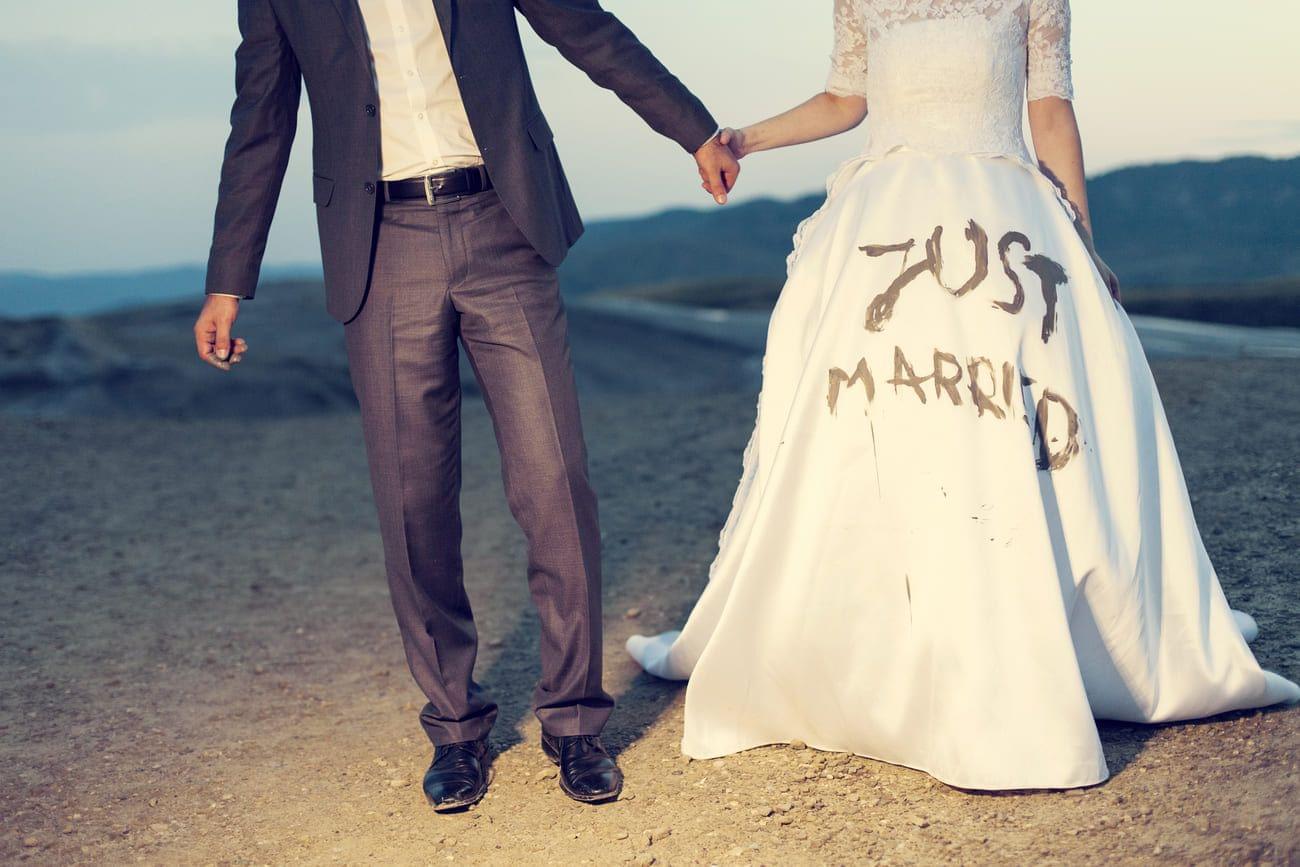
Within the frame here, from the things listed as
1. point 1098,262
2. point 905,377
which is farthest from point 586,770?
point 1098,262

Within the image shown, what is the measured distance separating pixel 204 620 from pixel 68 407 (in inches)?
268

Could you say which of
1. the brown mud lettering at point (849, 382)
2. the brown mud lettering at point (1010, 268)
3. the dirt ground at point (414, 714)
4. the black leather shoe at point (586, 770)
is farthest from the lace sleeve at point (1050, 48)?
the black leather shoe at point (586, 770)

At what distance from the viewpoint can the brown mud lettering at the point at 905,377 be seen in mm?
2756

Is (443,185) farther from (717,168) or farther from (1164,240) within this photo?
(1164,240)

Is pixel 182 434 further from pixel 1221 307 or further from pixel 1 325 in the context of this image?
pixel 1221 307

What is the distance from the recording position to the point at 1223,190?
4197cm

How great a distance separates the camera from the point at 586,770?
2902 millimetres

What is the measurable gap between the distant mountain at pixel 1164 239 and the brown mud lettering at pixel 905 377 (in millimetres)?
21252

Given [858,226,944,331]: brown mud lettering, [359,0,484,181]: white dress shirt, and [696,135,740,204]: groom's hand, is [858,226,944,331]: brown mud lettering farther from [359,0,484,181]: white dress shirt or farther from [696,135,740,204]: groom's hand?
[359,0,484,181]: white dress shirt

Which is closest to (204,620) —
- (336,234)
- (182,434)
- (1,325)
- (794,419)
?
(336,234)

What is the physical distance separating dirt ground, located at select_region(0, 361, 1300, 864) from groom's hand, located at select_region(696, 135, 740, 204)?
1397 mm

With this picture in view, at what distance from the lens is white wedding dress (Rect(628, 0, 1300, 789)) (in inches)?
105

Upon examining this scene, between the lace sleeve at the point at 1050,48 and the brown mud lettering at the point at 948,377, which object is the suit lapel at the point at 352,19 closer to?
the brown mud lettering at the point at 948,377

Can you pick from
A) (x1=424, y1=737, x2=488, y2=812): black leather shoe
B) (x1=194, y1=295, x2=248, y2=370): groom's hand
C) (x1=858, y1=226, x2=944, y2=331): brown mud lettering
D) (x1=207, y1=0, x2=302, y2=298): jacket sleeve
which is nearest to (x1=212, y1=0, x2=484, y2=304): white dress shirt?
(x1=207, y1=0, x2=302, y2=298): jacket sleeve
